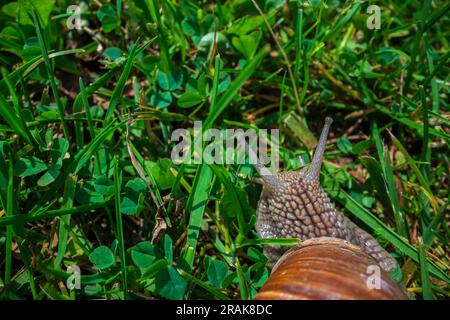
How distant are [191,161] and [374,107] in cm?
124

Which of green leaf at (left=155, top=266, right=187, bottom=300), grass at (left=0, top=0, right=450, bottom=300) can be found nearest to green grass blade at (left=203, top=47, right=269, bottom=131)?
grass at (left=0, top=0, right=450, bottom=300)

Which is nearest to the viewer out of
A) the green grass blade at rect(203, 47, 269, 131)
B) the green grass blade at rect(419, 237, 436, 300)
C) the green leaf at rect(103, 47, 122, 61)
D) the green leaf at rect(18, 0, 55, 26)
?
the green grass blade at rect(203, 47, 269, 131)

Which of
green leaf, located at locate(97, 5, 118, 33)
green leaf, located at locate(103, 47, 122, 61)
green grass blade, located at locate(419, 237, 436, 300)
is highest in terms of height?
green leaf, located at locate(97, 5, 118, 33)

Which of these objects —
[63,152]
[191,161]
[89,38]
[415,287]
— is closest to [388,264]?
[415,287]

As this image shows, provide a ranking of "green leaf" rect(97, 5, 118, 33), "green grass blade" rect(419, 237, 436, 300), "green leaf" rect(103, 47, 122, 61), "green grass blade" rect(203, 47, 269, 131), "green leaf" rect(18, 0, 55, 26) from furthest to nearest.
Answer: "green leaf" rect(97, 5, 118, 33), "green leaf" rect(103, 47, 122, 61), "green leaf" rect(18, 0, 55, 26), "green grass blade" rect(419, 237, 436, 300), "green grass blade" rect(203, 47, 269, 131)

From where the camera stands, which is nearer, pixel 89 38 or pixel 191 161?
pixel 191 161

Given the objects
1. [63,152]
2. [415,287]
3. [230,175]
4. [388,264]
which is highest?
[63,152]

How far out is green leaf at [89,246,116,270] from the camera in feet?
7.61

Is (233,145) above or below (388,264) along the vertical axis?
above

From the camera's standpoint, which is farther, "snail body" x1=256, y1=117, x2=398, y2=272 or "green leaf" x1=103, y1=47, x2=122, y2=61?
"green leaf" x1=103, y1=47, x2=122, y2=61

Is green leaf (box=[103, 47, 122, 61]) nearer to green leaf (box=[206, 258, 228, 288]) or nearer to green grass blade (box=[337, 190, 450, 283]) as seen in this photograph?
green leaf (box=[206, 258, 228, 288])

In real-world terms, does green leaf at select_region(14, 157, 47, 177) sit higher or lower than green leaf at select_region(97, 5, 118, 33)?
lower

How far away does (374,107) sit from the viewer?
9.84 feet
